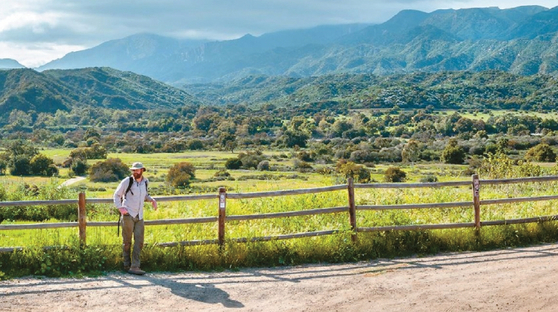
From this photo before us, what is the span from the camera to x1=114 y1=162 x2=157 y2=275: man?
30.5 ft

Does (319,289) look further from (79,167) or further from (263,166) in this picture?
(79,167)

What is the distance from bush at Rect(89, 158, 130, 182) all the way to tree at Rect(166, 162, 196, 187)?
7.85 m

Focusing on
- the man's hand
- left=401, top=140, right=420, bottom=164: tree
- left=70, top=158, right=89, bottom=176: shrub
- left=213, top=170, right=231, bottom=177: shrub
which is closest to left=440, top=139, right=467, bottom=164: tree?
left=401, top=140, right=420, bottom=164: tree

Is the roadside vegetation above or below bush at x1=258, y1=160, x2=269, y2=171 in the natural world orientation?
above

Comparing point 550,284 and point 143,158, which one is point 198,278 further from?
point 143,158

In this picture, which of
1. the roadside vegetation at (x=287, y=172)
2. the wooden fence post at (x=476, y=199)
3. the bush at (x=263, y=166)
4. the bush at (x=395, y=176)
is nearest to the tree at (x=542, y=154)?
the roadside vegetation at (x=287, y=172)

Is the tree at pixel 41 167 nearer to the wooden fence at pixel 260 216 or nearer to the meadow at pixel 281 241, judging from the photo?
the meadow at pixel 281 241

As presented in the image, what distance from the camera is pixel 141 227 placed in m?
9.43

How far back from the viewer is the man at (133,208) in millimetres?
9281

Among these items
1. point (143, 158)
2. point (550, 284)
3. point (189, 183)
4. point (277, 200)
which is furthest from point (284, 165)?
point (550, 284)

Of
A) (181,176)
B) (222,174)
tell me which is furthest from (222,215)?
(222,174)

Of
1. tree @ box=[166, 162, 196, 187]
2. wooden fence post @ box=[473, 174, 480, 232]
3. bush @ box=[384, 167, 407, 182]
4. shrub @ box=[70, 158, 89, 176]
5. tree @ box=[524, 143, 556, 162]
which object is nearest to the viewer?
wooden fence post @ box=[473, 174, 480, 232]

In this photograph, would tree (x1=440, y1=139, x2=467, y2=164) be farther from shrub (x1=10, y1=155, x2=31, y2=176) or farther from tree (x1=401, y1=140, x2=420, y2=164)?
shrub (x1=10, y1=155, x2=31, y2=176)

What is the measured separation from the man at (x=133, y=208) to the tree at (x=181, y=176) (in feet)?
161
